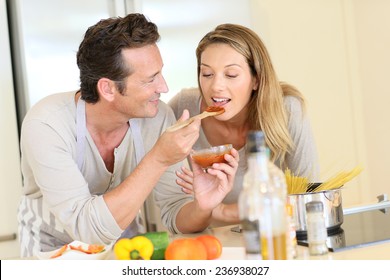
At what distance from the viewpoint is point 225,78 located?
2088mm

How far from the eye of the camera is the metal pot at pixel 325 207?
1.45 meters

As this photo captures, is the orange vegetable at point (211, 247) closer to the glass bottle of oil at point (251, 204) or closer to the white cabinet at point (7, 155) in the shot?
the glass bottle of oil at point (251, 204)

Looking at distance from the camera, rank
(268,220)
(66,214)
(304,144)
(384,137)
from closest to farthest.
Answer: (268,220), (66,214), (304,144), (384,137)

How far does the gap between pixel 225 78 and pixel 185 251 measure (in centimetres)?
97

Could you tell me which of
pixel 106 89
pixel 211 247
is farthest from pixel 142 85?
pixel 211 247

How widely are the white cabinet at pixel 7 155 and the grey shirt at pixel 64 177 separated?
1.32 feet

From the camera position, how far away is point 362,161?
150 inches

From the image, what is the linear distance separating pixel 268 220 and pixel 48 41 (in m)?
1.87

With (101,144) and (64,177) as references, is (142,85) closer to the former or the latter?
(101,144)

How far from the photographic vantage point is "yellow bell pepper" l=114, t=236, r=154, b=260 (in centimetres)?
126

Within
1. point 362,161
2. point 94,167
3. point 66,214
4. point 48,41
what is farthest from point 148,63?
point 362,161

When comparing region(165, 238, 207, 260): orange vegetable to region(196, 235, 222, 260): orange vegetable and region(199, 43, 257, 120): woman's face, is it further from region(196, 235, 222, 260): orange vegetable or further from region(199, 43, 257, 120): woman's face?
region(199, 43, 257, 120): woman's face

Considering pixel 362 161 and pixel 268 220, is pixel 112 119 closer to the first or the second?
pixel 268 220

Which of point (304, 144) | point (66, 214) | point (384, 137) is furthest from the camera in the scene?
point (384, 137)
